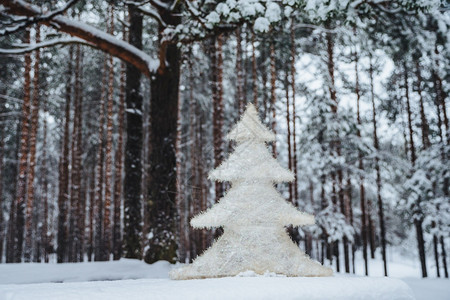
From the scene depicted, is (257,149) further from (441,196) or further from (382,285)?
(441,196)

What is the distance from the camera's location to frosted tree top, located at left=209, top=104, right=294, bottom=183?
538 centimetres

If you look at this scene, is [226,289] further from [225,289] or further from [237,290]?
[237,290]

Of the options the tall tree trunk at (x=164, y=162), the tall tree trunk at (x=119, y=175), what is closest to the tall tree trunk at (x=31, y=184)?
the tall tree trunk at (x=119, y=175)

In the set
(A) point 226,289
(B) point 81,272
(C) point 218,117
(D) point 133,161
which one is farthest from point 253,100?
(A) point 226,289

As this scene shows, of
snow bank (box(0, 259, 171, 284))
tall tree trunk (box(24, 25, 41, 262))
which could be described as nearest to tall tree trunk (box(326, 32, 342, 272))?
snow bank (box(0, 259, 171, 284))

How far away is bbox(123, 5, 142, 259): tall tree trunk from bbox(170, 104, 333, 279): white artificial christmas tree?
5.64 meters

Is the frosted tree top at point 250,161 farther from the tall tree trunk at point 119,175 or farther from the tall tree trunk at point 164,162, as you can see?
the tall tree trunk at point 119,175

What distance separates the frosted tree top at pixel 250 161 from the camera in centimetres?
538

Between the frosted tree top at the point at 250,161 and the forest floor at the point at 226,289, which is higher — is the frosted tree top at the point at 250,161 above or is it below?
above

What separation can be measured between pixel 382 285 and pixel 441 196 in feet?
34.6

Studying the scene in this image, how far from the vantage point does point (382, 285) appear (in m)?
4.50

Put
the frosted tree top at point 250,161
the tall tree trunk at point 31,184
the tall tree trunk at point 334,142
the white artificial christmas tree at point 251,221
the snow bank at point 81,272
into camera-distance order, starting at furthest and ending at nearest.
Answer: the tall tree trunk at point 334,142, the tall tree trunk at point 31,184, the snow bank at point 81,272, the frosted tree top at point 250,161, the white artificial christmas tree at point 251,221

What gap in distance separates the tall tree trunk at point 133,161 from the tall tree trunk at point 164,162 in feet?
7.81

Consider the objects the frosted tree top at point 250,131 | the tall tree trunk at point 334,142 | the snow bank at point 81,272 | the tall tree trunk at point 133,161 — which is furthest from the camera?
the tall tree trunk at point 334,142
